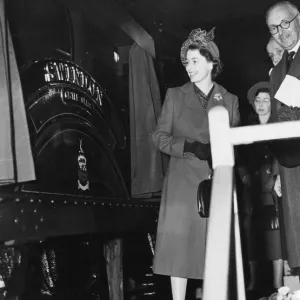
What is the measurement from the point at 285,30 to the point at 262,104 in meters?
1.34

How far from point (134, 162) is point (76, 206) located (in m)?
1.31

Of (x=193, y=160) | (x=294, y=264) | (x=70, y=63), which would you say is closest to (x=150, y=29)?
(x=70, y=63)

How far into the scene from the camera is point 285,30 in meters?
2.14

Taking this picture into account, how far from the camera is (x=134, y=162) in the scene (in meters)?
4.14

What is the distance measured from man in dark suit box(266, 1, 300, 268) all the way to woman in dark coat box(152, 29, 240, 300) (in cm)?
43

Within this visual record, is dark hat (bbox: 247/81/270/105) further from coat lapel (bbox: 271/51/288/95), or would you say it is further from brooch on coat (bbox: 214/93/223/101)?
coat lapel (bbox: 271/51/288/95)

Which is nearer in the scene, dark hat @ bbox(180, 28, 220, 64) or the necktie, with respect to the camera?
the necktie

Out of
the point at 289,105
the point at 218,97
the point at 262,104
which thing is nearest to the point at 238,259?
the point at 289,105

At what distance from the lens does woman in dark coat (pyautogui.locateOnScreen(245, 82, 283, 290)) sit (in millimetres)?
3473

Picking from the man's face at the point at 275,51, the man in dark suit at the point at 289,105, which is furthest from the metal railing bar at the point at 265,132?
the man's face at the point at 275,51

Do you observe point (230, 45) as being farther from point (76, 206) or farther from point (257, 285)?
point (76, 206)

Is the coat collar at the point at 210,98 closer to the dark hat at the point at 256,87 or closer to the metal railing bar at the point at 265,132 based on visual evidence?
the dark hat at the point at 256,87

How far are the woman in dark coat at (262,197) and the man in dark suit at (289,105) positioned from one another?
1.27 metres

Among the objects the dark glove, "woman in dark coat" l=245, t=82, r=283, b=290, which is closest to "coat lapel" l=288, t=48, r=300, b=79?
the dark glove
